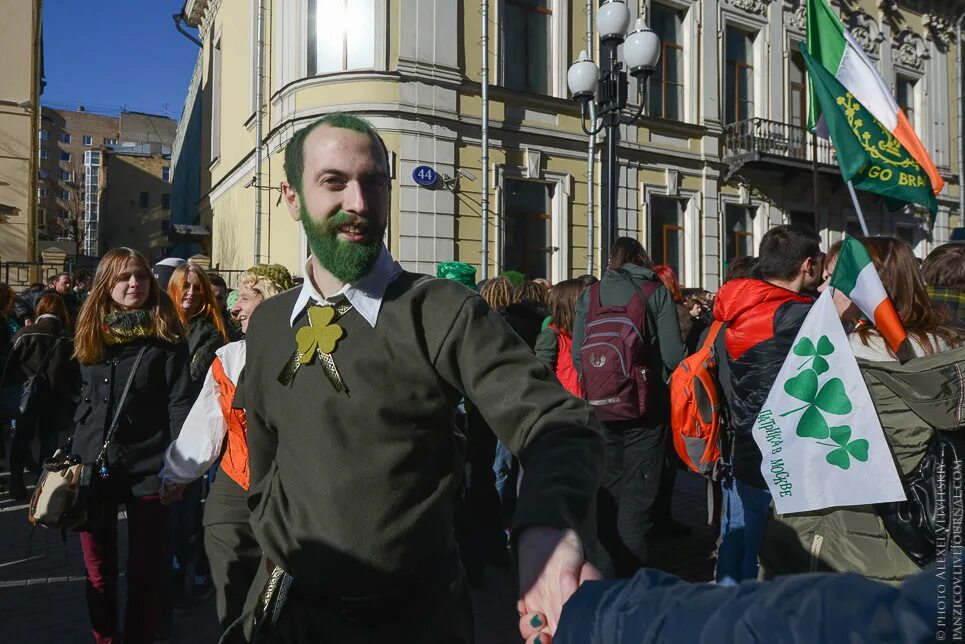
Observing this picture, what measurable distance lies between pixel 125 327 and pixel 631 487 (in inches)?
116

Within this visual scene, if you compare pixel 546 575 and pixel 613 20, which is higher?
pixel 613 20

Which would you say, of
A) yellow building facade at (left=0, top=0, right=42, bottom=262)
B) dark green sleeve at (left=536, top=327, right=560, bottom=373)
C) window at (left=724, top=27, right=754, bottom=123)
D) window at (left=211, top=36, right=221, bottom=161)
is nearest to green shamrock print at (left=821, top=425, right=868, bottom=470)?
dark green sleeve at (left=536, top=327, right=560, bottom=373)

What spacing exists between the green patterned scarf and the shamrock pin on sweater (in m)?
2.15

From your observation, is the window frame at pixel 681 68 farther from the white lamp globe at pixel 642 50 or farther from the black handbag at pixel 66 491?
the black handbag at pixel 66 491

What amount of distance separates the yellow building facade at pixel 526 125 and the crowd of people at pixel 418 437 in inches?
341

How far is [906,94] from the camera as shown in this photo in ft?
71.2

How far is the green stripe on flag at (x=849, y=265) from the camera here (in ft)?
8.87

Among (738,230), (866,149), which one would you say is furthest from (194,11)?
(866,149)

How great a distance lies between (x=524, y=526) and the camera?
1.17 metres

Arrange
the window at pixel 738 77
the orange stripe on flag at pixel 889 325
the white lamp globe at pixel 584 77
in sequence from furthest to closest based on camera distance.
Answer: the window at pixel 738 77 → the white lamp globe at pixel 584 77 → the orange stripe on flag at pixel 889 325

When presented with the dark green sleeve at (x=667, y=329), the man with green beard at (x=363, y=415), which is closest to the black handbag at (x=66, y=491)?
the man with green beard at (x=363, y=415)

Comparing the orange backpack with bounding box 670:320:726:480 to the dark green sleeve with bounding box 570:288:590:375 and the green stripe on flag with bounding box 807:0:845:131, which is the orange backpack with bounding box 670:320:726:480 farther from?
the green stripe on flag with bounding box 807:0:845:131

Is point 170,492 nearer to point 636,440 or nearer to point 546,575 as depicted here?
point 546,575

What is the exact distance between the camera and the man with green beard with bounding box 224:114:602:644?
5.25ft
